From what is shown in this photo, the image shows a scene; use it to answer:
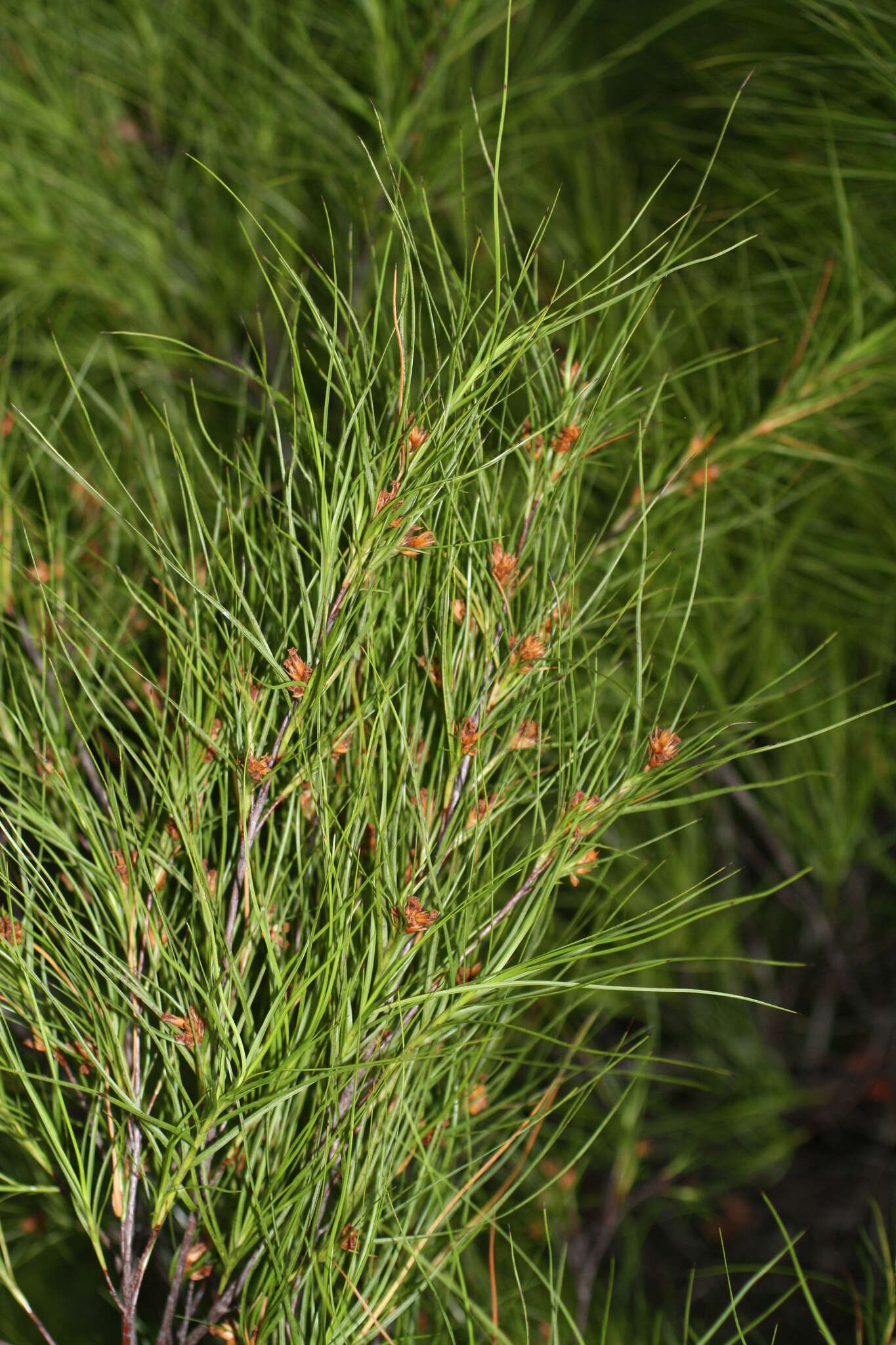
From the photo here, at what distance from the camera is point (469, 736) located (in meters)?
0.21

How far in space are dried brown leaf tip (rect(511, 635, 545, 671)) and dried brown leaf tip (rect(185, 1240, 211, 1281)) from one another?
0.49 ft

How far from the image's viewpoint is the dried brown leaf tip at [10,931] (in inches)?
8.2

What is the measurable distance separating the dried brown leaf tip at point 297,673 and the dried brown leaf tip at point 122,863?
56mm

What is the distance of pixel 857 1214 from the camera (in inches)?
20.3

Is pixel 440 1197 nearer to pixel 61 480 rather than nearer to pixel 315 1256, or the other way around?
pixel 315 1256

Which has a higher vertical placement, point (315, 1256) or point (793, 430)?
point (793, 430)

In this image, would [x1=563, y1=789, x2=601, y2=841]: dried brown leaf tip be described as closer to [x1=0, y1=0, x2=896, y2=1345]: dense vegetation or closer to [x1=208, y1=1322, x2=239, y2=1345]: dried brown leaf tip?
[x1=0, y1=0, x2=896, y2=1345]: dense vegetation

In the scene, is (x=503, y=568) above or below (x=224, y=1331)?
above

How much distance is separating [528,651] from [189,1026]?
11cm

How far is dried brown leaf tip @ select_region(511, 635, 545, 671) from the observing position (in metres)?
0.21

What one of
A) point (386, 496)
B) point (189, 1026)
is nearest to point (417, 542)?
point (386, 496)

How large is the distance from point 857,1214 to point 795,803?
0.72ft

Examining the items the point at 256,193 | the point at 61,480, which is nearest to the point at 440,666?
the point at 61,480

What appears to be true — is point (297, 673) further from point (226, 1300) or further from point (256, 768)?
point (226, 1300)
